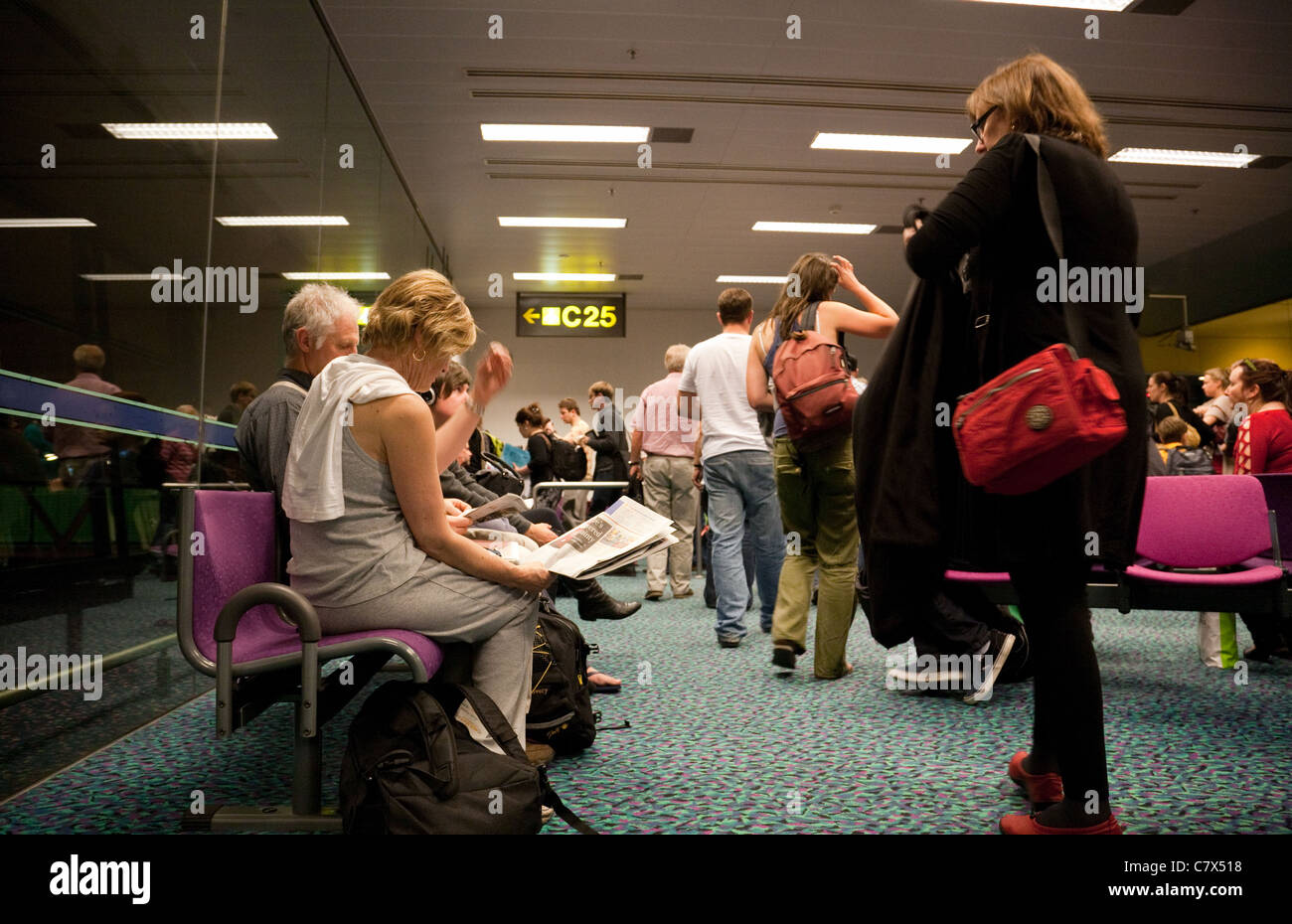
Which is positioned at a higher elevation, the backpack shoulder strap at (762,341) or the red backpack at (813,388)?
the backpack shoulder strap at (762,341)

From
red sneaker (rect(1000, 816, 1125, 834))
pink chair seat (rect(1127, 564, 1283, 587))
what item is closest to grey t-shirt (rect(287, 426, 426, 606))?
red sneaker (rect(1000, 816, 1125, 834))

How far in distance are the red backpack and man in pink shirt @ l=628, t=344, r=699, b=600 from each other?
2.69 meters

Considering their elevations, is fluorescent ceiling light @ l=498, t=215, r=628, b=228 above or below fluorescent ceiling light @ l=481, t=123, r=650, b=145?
below

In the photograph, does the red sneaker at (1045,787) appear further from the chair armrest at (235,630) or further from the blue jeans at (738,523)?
the blue jeans at (738,523)

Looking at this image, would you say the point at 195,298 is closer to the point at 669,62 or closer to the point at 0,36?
the point at 0,36

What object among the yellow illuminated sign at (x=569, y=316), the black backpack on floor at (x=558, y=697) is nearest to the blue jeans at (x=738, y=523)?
the black backpack on floor at (x=558, y=697)

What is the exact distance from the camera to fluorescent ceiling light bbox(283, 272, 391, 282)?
435 cm

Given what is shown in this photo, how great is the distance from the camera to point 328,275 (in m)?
5.06

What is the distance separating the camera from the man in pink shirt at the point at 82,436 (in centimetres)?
218

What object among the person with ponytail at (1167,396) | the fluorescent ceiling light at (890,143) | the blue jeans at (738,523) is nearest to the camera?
the blue jeans at (738,523)

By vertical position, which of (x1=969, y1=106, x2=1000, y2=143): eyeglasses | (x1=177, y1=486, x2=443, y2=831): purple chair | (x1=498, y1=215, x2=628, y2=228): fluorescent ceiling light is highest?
(x1=498, y1=215, x2=628, y2=228): fluorescent ceiling light

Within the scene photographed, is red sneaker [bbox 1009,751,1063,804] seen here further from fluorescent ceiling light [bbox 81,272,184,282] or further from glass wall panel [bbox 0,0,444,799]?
fluorescent ceiling light [bbox 81,272,184,282]

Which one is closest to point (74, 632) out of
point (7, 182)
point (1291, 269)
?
point (7, 182)

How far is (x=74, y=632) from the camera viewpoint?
7.48ft
